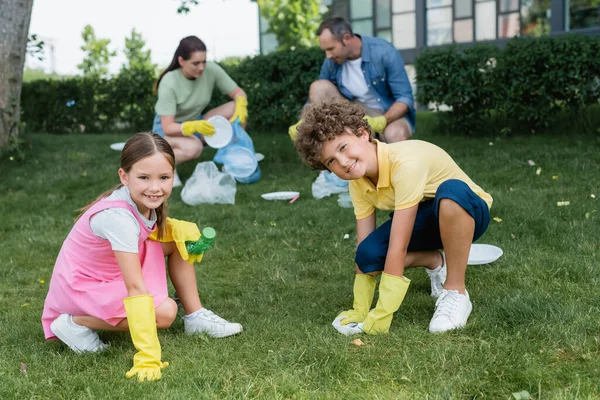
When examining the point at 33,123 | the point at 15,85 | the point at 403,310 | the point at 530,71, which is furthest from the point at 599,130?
the point at 33,123

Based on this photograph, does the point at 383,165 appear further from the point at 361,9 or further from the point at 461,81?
the point at 361,9

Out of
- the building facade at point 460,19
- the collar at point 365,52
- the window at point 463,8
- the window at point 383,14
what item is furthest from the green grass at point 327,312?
the window at point 383,14

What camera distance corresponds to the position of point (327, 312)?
278 centimetres

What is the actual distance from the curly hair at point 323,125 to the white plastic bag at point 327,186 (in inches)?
96.2

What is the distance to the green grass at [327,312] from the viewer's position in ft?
6.70

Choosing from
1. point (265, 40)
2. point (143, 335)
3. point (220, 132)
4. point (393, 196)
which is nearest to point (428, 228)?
point (393, 196)

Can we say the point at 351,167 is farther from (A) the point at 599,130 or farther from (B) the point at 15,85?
(B) the point at 15,85

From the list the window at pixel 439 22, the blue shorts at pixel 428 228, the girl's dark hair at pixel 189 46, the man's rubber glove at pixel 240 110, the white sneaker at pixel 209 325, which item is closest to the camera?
the blue shorts at pixel 428 228

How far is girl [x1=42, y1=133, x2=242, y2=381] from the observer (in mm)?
2229

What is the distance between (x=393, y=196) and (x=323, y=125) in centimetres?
37

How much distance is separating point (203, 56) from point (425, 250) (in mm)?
3122

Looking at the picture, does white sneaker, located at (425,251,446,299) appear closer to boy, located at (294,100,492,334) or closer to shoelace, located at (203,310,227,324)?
boy, located at (294,100,492,334)

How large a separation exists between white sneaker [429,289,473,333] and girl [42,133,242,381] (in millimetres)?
719

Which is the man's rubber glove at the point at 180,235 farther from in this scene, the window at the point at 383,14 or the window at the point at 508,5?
the window at the point at 383,14
